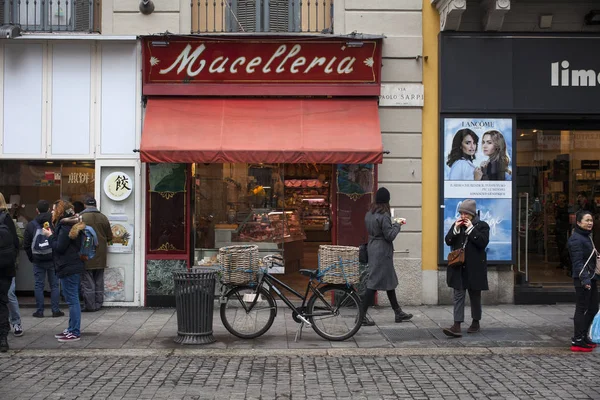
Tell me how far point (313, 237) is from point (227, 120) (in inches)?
103

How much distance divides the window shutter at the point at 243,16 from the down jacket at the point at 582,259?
6.76m

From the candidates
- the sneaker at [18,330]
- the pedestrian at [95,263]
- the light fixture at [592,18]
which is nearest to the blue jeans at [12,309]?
the sneaker at [18,330]

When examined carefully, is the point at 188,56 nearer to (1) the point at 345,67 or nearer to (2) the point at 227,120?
(2) the point at 227,120

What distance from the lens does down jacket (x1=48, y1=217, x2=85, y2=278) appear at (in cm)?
918

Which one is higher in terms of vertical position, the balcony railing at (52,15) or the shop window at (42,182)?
→ the balcony railing at (52,15)

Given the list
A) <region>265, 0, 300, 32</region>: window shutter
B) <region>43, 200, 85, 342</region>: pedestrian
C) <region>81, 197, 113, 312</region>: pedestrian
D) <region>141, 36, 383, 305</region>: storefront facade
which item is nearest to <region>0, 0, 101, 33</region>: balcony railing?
<region>141, 36, 383, 305</region>: storefront facade

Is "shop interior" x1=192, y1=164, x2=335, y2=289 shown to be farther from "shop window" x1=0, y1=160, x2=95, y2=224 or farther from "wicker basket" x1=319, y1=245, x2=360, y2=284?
"wicker basket" x1=319, y1=245, x2=360, y2=284

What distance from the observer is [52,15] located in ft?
40.9

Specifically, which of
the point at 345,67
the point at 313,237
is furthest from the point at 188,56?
the point at 313,237

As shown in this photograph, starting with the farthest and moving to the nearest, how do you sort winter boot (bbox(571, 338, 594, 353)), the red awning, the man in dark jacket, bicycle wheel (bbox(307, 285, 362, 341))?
the red awning → the man in dark jacket → bicycle wheel (bbox(307, 285, 362, 341)) → winter boot (bbox(571, 338, 594, 353))

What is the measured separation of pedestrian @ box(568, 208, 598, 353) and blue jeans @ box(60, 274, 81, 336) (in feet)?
21.4

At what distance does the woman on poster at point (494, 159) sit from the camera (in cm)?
1221

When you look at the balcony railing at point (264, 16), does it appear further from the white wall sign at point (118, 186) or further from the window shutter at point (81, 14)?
the white wall sign at point (118, 186)

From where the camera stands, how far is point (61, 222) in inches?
361
